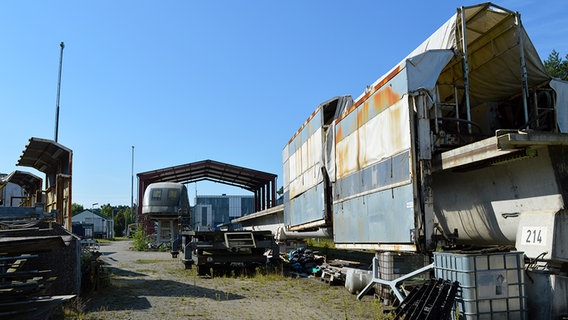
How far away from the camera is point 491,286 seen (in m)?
6.10

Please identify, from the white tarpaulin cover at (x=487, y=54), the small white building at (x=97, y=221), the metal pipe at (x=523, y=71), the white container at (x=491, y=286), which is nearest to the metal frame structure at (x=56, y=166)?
the white tarpaulin cover at (x=487, y=54)

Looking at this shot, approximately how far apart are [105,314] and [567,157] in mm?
7563

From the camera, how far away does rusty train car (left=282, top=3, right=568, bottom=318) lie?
6.43 m

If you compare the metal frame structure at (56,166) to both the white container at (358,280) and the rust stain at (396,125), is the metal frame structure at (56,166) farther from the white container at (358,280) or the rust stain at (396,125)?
the rust stain at (396,125)

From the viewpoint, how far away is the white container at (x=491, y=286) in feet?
19.8

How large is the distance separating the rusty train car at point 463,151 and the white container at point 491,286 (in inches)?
18.8

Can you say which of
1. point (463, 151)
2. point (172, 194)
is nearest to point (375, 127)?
point (463, 151)

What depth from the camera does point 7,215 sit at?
31.1ft

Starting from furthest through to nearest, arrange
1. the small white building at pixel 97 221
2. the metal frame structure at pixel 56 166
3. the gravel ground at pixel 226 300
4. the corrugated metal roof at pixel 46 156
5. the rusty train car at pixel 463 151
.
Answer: the small white building at pixel 97 221 < the corrugated metal roof at pixel 46 156 < the metal frame structure at pixel 56 166 < the gravel ground at pixel 226 300 < the rusty train car at pixel 463 151

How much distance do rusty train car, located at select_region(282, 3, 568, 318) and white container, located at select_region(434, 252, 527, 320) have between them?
48 centimetres

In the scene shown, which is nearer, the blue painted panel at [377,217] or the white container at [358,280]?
the blue painted panel at [377,217]

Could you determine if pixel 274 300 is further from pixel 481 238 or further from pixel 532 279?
pixel 532 279

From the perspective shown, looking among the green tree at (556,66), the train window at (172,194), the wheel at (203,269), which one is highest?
the green tree at (556,66)

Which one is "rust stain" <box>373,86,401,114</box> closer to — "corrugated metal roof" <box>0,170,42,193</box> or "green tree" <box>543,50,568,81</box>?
"corrugated metal roof" <box>0,170,42,193</box>
